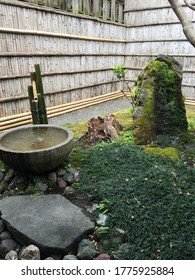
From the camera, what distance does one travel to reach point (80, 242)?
208 centimetres

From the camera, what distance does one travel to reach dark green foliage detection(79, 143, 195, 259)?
1939 mm

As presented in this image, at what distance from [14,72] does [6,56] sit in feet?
1.18

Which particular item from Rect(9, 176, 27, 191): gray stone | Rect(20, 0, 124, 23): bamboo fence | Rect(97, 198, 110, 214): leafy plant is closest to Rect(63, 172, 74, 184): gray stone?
Rect(9, 176, 27, 191): gray stone

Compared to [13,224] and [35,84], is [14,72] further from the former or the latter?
[13,224]

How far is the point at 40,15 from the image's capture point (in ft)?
18.1

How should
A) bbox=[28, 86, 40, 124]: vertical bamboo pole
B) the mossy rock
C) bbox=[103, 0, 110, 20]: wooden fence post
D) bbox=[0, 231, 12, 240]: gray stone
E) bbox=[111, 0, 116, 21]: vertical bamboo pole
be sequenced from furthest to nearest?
bbox=[111, 0, 116, 21]: vertical bamboo pole
bbox=[103, 0, 110, 20]: wooden fence post
the mossy rock
bbox=[28, 86, 40, 124]: vertical bamboo pole
bbox=[0, 231, 12, 240]: gray stone

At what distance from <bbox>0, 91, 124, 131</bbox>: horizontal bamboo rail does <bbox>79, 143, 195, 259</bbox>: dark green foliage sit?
256cm

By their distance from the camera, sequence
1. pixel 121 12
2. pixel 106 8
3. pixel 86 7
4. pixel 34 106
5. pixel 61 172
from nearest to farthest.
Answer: pixel 61 172
pixel 34 106
pixel 86 7
pixel 106 8
pixel 121 12

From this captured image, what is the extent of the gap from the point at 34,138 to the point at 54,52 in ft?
11.6

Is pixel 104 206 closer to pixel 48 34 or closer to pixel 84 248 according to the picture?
pixel 84 248

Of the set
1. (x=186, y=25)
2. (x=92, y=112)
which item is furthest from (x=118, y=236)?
(x=92, y=112)

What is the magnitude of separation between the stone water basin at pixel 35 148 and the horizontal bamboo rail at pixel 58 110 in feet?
6.67

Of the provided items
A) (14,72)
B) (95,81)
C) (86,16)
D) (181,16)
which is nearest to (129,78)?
(95,81)

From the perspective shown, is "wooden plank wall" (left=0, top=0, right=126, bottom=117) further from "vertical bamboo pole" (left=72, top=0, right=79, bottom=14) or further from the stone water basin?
the stone water basin
